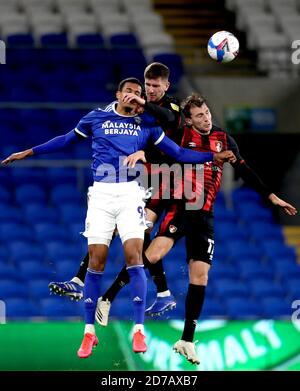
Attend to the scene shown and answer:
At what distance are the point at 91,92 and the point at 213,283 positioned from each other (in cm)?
337

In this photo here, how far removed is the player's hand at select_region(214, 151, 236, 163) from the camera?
37.9 feet

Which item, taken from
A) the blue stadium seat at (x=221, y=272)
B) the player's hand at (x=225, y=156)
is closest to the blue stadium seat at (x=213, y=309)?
the blue stadium seat at (x=221, y=272)

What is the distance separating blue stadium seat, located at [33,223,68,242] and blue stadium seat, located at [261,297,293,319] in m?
2.58

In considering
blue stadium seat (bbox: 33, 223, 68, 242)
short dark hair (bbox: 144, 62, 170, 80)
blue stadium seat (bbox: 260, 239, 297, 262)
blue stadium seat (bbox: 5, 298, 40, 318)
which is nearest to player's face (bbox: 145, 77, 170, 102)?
short dark hair (bbox: 144, 62, 170, 80)

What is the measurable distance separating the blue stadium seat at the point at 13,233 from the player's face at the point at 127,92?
5.88m

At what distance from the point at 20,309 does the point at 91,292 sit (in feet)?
14.8

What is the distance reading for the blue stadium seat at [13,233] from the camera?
1742 cm

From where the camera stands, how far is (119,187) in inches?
465

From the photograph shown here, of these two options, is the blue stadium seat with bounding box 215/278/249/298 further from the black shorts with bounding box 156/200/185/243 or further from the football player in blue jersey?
the football player in blue jersey

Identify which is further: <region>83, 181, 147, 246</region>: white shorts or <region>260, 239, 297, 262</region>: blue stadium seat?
<region>260, 239, 297, 262</region>: blue stadium seat

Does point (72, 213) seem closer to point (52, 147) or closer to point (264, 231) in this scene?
point (264, 231)

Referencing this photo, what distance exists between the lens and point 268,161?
68.6 ft
